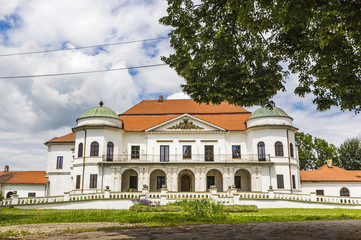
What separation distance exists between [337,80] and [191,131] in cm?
2435

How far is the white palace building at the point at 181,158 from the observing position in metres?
31.9

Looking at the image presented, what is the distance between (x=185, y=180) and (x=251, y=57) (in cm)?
2566

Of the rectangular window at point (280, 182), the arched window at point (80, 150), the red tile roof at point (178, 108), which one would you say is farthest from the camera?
→ the red tile roof at point (178, 108)

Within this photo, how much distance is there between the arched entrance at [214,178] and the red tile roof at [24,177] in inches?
717

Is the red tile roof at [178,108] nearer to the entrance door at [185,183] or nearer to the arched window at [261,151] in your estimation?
the arched window at [261,151]

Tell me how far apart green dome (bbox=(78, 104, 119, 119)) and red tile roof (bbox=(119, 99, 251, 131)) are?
2463 millimetres

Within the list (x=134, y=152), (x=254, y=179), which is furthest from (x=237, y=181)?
(x=134, y=152)

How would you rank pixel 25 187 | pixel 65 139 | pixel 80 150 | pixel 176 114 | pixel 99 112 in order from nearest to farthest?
pixel 80 150, pixel 99 112, pixel 25 187, pixel 176 114, pixel 65 139

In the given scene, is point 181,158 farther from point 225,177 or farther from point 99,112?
point 99,112

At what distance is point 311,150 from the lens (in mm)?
46594

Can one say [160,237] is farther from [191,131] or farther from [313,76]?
[191,131]

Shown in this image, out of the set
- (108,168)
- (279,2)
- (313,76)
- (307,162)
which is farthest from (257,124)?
(279,2)

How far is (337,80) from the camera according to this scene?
10.1 meters

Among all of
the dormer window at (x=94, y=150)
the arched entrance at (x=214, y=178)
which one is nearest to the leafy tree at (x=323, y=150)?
the arched entrance at (x=214, y=178)
